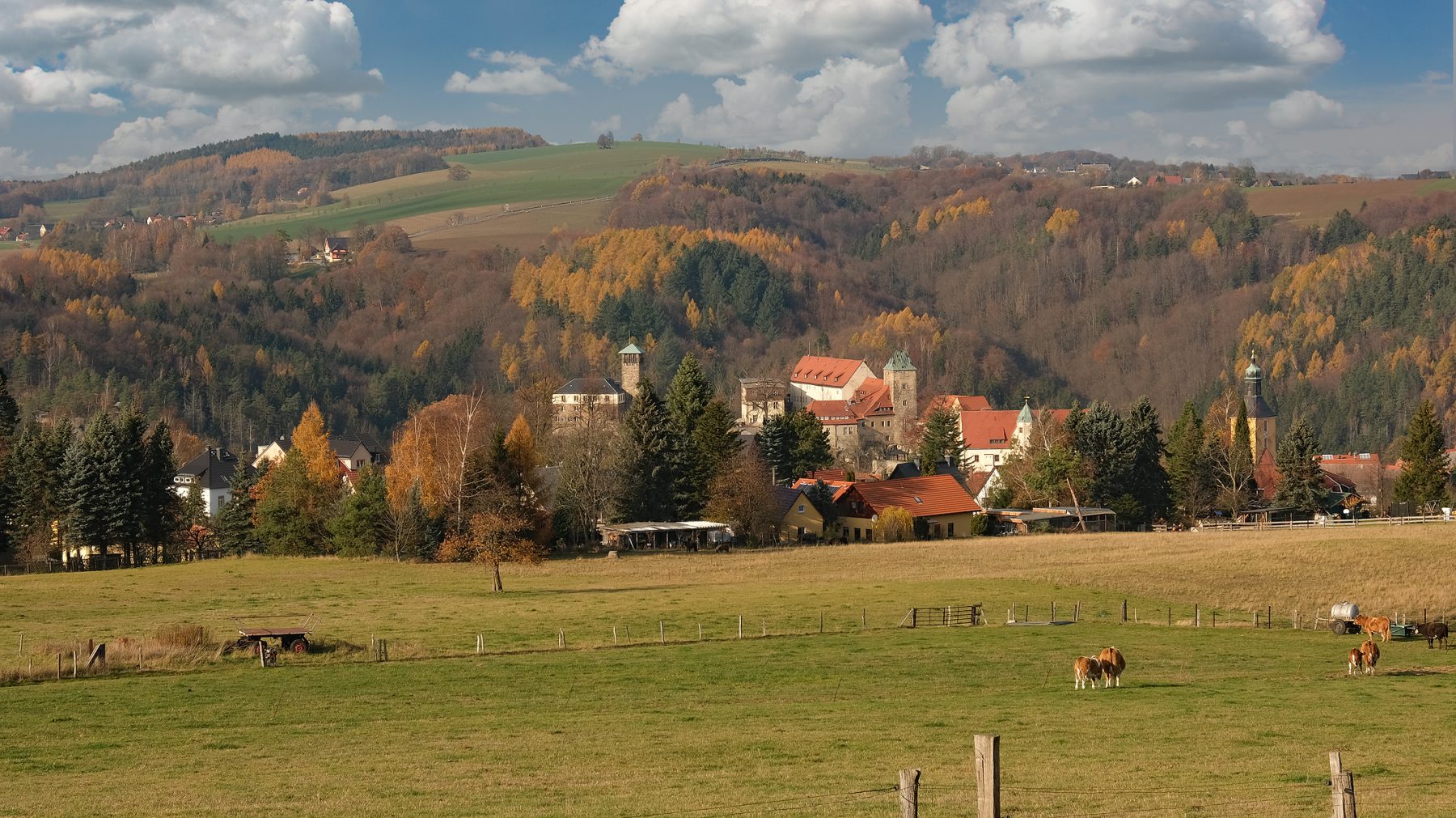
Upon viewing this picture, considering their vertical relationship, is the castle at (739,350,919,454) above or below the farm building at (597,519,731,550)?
above

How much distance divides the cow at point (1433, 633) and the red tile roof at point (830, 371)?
148m

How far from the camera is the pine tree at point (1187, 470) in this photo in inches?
3428

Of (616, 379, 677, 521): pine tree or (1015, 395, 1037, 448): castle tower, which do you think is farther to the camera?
(1015, 395, 1037, 448): castle tower

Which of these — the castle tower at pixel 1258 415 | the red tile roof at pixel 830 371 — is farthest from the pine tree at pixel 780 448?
the red tile roof at pixel 830 371

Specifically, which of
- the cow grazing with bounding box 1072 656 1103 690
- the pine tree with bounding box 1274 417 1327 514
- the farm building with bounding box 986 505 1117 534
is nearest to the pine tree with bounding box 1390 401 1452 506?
the pine tree with bounding box 1274 417 1327 514

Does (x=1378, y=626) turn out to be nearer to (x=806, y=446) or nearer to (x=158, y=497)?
(x=806, y=446)

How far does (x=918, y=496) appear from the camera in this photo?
7931 cm

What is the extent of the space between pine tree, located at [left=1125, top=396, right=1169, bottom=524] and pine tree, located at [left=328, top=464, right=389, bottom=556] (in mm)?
42208

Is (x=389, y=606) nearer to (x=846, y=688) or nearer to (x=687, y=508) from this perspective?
(x=846, y=688)

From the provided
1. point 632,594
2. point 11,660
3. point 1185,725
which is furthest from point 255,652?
point 1185,725

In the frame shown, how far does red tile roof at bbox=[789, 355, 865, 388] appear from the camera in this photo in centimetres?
18850

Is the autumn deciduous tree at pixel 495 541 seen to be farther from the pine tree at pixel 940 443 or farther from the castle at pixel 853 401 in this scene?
the castle at pixel 853 401

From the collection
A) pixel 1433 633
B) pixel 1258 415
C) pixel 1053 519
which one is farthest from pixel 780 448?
pixel 1258 415

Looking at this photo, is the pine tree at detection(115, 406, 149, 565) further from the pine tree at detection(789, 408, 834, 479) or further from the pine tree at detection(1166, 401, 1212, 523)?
the pine tree at detection(1166, 401, 1212, 523)
